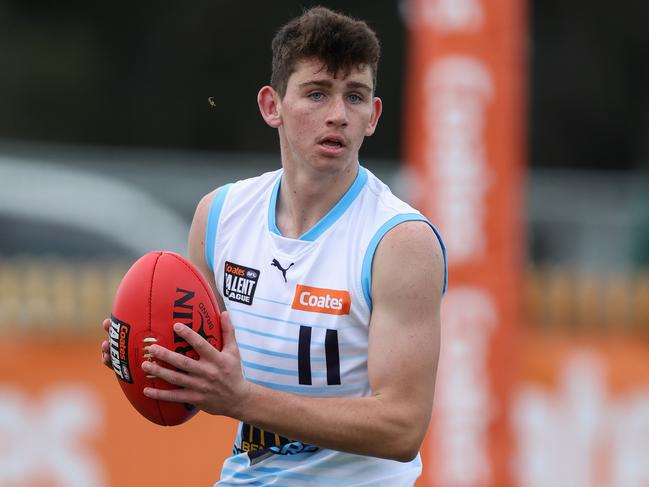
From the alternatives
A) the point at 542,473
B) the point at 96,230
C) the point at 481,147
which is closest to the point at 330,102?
the point at 481,147

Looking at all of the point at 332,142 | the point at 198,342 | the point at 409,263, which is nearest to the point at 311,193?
the point at 332,142

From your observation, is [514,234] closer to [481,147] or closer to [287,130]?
[481,147]

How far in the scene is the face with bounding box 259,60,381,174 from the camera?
4.38m

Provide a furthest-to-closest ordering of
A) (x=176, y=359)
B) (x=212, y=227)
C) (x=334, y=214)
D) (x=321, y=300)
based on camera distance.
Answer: (x=212, y=227), (x=334, y=214), (x=321, y=300), (x=176, y=359)

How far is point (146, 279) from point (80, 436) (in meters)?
4.96

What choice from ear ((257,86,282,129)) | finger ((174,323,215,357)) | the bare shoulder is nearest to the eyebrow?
ear ((257,86,282,129))

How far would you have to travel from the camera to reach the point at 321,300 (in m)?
4.40

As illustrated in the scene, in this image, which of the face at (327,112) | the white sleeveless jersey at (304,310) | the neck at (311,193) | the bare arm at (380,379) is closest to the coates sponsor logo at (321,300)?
the white sleeveless jersey at (304,310)

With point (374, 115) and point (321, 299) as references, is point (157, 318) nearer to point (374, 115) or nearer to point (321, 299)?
point (321, 299)

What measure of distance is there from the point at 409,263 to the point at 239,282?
0.63 metres

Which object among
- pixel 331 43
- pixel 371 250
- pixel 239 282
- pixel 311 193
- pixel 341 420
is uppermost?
pixel 331 43

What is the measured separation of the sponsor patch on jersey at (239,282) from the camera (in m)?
4.56

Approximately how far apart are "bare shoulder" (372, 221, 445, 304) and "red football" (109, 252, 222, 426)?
1.70 feet

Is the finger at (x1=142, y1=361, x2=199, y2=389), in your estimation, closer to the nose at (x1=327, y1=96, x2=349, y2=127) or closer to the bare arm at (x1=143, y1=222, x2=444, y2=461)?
the bare arm at (x1=143, y1=222, x2=444, y2=461)
